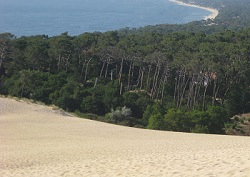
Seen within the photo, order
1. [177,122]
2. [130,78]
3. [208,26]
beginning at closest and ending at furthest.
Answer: [177,122]
[130,78]
[208,26]

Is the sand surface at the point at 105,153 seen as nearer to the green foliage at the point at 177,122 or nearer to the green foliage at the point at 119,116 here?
the green foliage at the point at 177,122

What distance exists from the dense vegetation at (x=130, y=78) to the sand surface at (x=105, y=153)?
818 centimetres

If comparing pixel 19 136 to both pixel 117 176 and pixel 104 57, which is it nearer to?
pixel 117 176

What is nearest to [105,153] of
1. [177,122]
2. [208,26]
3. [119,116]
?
[177,122]

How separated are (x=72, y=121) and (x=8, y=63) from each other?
21329 mm

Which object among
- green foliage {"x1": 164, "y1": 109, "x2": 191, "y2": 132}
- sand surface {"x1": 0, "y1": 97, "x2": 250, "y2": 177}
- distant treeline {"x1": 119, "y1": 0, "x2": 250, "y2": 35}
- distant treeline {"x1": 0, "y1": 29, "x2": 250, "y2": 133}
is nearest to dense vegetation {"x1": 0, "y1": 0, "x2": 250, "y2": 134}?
distant treeline {"x1": 0, "y1": 29, "x2": 250, "y2": 133}

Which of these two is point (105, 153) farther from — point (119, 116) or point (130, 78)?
point (130, 78)

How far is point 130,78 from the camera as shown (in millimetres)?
46781

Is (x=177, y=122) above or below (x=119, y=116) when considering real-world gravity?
above

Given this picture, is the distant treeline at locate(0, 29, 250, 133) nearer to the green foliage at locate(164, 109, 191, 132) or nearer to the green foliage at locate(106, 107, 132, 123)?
the green foliage at locate(106, 107, 132, 123)

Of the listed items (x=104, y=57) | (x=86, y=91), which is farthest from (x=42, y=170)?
(x=104, y=57)

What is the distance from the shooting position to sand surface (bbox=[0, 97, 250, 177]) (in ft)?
35.0

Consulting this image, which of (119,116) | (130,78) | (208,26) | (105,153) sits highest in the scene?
(208,26)

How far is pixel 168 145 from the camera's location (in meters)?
16.4
